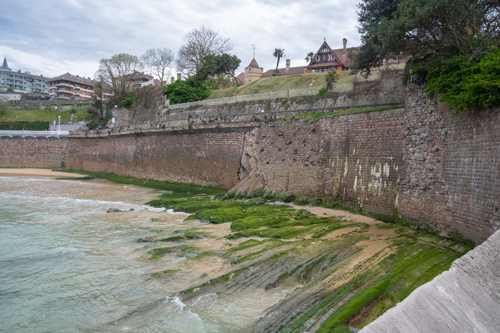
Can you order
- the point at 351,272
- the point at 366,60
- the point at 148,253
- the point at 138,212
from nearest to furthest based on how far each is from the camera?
the point at 351,272 < the point at 148,253 < the point at 138,212 < the point at 366,60

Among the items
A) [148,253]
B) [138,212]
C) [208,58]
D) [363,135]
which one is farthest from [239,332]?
[208,58]

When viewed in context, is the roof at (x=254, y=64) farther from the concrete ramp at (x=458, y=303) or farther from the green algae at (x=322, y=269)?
the concrete ramp at (x=458, y=303)

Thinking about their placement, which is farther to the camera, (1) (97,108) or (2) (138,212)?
(1) (97,108)

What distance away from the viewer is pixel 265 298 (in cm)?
663

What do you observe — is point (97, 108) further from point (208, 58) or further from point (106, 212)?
point (106, 212)

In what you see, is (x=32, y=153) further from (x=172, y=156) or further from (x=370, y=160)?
(x=370, y=160)

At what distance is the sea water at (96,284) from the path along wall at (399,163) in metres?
6.02

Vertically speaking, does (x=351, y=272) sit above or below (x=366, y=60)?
below

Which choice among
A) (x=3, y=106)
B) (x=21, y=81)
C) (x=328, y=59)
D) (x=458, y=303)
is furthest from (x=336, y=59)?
(x=21, y=81)

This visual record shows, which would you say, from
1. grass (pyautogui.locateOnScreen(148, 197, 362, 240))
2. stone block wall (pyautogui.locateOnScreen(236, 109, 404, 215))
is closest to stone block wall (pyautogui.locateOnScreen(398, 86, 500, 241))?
stone block wall (pyautogui.locateOnScreen(236, 109, 404, 215))

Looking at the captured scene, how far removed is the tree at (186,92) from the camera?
33.9 m

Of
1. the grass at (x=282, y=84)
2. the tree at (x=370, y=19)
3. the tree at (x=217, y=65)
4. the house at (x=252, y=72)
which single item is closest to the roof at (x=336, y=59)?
the house at (x=252, y=72)

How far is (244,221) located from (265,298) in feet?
20.7

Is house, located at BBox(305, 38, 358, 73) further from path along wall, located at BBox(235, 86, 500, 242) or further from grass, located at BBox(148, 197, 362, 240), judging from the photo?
grass, located at BBox(148, 197, 362, 240)
